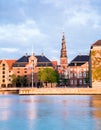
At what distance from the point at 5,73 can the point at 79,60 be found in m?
28.4

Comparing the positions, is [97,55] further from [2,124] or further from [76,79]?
[2,124]

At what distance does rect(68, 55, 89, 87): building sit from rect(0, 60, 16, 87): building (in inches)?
888

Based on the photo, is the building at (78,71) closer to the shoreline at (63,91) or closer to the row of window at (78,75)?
the row of window at (78,75)

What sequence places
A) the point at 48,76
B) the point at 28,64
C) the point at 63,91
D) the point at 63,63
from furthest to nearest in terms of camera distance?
the point at 63,63 → the point at 28,64 → the point at 48,76 → the point at 63,91

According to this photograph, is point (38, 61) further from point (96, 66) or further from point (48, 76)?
point (96, 66)

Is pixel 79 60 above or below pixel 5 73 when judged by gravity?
above

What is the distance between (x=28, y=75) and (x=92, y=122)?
119 meters

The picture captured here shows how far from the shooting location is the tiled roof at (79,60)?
16200 cm

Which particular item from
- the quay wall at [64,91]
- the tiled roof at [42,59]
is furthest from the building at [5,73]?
the quay wall at [64,91]

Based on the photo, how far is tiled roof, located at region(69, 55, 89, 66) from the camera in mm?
162000

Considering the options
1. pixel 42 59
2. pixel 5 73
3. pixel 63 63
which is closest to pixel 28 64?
pixel 42 59

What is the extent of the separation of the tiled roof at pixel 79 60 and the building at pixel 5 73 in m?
23.2

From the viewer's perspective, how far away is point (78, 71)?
160 meters

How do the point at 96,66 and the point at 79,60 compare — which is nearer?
the point at 96,66
